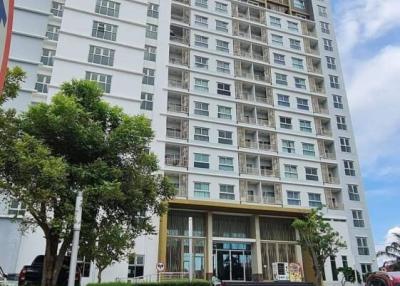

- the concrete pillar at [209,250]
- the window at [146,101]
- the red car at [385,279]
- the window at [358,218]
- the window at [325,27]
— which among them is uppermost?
the window at [325,27]

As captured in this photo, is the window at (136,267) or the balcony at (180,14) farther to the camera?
the balcony at (180,14)

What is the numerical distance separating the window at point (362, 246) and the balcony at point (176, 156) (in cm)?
1870

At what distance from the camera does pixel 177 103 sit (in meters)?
37.9

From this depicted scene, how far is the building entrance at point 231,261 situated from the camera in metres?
33.1

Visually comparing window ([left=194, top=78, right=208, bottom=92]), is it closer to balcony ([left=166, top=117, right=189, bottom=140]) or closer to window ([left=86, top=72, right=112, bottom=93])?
balcony ([left=166, top=117, right=189, bottom=140])

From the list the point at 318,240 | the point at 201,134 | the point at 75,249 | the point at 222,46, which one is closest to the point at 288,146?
the point at 201,134

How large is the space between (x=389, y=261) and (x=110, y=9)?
37.3 metres

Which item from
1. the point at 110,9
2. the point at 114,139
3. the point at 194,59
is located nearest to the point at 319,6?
the point at 194,59

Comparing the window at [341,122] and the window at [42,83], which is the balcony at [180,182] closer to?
the window at [42,83]

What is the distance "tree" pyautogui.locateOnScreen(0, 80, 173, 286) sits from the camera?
43.8 feet

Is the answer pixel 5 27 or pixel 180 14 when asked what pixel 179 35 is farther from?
pixel 5 27

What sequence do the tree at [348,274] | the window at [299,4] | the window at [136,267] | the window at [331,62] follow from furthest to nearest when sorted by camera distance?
the window at [299,4] < the window at [331,62] < the tree at [348,274] < the window at [136,267]

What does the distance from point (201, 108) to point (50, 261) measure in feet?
82.7

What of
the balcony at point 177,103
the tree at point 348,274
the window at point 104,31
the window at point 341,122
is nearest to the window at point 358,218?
the tree at point 348,274
